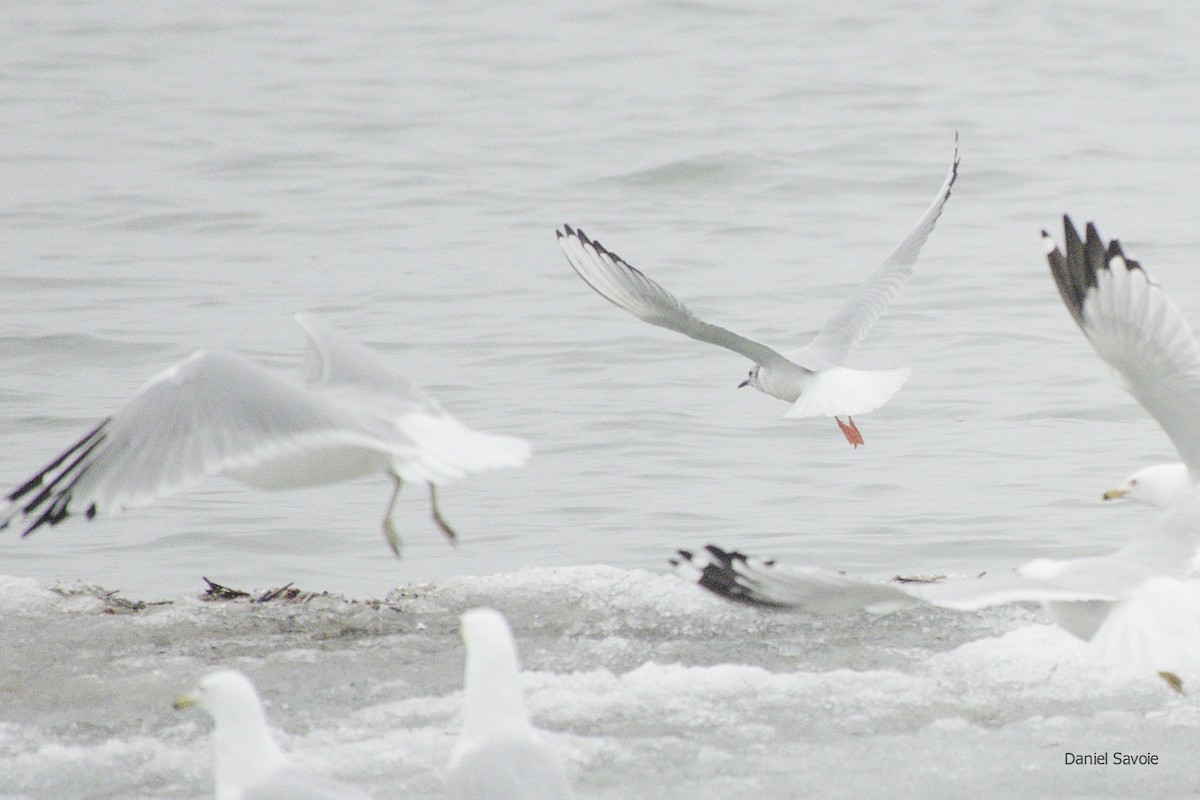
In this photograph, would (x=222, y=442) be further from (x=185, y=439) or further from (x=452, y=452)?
(x=452, y=452)

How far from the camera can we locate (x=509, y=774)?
3.34m

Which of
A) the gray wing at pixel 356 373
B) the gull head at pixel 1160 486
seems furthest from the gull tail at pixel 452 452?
the gull head at pixel 1160 486

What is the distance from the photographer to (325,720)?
4.50 meters

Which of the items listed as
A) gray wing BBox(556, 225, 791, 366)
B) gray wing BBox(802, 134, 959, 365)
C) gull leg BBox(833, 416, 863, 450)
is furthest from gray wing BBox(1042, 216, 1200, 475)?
gull leg BBox(833, 416, 863, 450)

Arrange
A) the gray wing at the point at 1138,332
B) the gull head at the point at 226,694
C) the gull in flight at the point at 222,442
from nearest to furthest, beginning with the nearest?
the gull head at the point at 226,694 → the gull in flight at the point at 222,442 → the gray wing at the point at 1138,332

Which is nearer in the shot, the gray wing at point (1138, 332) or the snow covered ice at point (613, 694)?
the snow covered ice at point (613, 694)

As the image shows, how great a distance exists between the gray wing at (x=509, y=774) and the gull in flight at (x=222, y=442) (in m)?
1.33

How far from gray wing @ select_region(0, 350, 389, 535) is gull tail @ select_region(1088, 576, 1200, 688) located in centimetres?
181

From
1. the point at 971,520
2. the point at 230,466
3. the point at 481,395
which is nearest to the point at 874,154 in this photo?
the point at 481,395

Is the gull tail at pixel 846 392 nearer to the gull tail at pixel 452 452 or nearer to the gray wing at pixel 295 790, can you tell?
the gull tail at pixel 452 452

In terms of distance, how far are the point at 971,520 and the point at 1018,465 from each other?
0.96 metres

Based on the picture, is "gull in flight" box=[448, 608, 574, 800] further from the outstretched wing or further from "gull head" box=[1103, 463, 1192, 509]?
"gull head" box=[1103, 463, 1192, 509]

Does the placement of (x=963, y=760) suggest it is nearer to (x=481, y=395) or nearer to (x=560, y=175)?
(x=481, y=395)

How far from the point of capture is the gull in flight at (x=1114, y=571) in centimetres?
409
